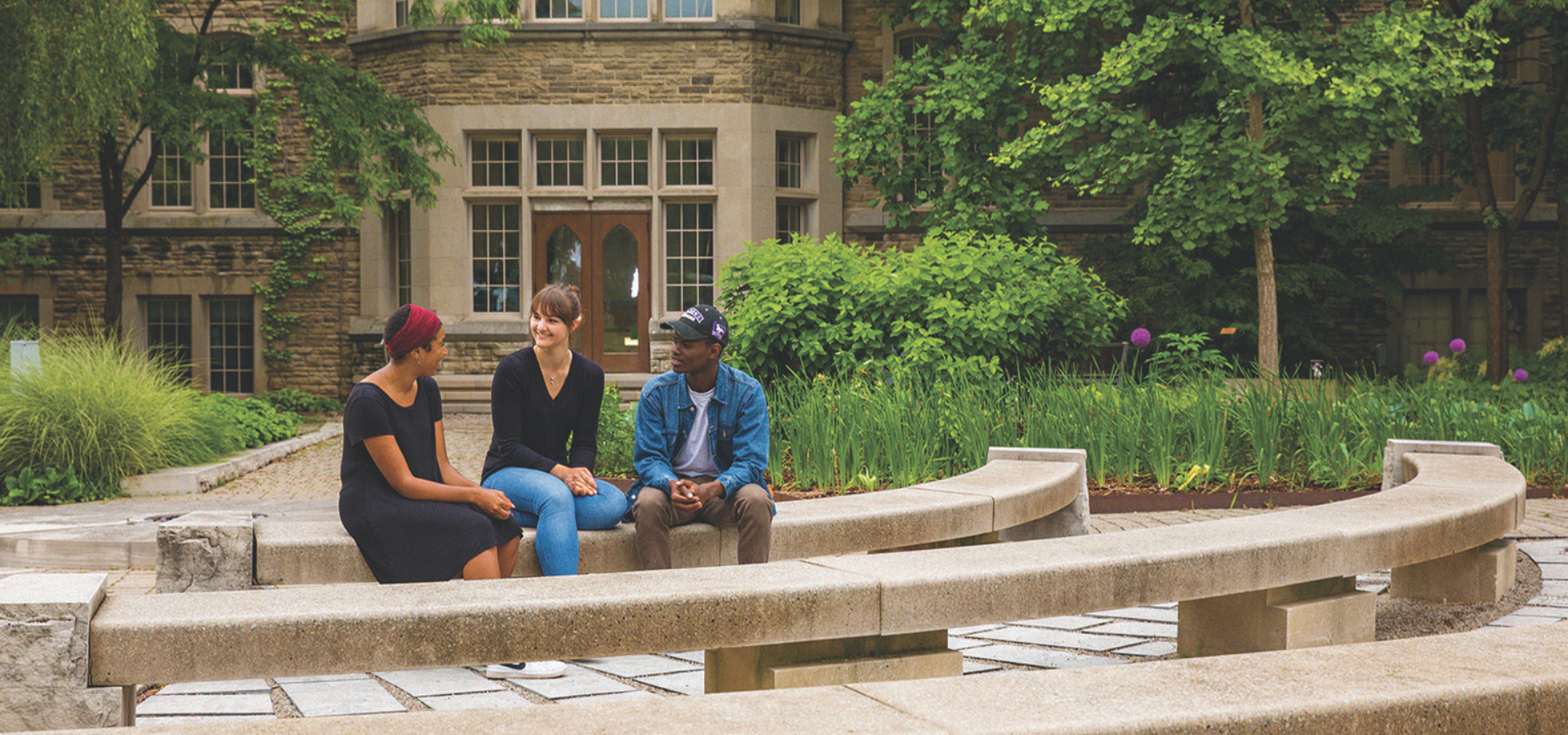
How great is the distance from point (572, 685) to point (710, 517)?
85 centimetres

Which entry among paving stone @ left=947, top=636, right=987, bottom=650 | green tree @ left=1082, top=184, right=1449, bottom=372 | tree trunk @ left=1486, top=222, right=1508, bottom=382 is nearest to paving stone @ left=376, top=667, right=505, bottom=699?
paving stone @ left=947, top=636, right=987, bottom=650

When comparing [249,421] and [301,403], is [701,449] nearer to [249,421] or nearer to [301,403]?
[249,421]

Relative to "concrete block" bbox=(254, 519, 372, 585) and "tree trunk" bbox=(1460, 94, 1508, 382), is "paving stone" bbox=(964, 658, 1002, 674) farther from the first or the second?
A: "tree trunk" bbox=(1460, 94, 1508, 382)

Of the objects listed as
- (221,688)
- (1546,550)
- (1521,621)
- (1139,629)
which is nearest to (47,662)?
(221,688)

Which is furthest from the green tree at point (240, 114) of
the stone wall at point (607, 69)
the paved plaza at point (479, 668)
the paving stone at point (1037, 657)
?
the paving stone at point (1037, 657)

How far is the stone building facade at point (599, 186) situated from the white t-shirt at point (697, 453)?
1257cm

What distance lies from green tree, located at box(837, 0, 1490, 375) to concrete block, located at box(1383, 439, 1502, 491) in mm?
5304

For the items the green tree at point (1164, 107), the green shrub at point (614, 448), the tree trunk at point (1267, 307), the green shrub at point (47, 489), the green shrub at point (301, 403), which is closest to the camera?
the green shrub at point (614, 448)

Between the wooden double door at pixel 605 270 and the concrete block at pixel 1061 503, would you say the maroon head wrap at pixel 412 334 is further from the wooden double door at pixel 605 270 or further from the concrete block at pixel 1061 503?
the wooden double door at pixel 605 270

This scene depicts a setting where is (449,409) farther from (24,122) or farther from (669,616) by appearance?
(669,616)

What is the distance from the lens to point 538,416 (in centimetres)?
525

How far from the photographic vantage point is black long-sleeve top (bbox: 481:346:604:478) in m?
5.18

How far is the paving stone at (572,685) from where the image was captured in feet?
14.3

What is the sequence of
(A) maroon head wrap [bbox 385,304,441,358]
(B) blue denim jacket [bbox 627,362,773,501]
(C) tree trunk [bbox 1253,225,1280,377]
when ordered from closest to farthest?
(A) maroon head wrap [bbox 385,304,441,358] < (B) blue denim jacket [bbox 627,362,773,501] < (C) tree trunk [bbox 1253,225,1280,377]
